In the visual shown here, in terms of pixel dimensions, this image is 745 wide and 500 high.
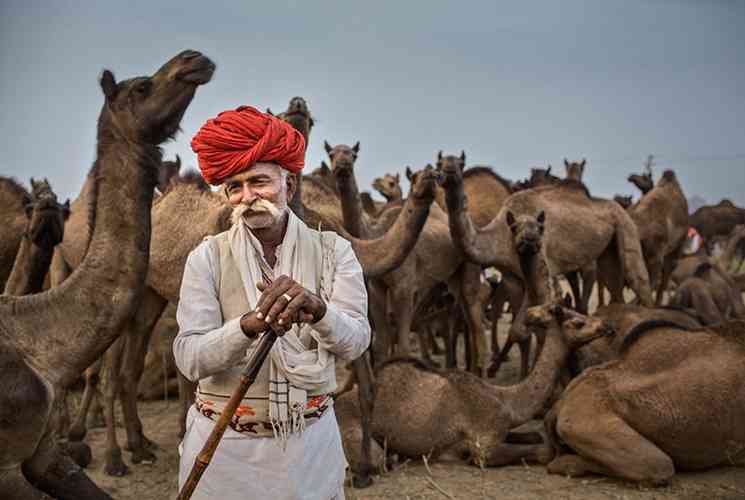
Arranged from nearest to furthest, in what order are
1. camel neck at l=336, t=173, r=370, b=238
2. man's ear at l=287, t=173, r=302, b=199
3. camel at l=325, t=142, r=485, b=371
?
man's ear at l=287, t=173, r=302, b=199
camel neck at l=336, t=173, r=370, b=238
camel at l=325, t=142, r=485, b=371

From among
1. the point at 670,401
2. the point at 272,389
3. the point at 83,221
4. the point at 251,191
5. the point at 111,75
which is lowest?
the point at 670,401

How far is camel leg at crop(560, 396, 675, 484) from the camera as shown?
205 inches

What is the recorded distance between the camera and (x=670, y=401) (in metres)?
5.32

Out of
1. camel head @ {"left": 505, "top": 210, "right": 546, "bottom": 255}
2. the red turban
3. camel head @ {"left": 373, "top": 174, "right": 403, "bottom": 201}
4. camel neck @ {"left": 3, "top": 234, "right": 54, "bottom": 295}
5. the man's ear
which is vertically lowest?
camel neck @ {"left": 3, "top": 234, "right": 54, "bottom": 295}

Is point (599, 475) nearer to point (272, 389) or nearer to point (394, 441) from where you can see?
point (394, 441)

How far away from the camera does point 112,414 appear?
6156 mm

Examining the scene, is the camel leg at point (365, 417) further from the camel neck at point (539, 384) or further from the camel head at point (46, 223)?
the camel head at point (46, 223)

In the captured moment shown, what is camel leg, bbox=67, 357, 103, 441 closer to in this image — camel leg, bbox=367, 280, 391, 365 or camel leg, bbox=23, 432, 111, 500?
camel leg, bbox=23, 432, 111, 500

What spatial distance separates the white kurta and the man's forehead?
0.28 meters

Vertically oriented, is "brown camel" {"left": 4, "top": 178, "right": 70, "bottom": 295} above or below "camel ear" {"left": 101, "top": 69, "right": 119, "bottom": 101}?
below

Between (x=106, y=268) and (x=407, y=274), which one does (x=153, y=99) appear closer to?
(x=106, y=268)

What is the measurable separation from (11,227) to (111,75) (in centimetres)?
464

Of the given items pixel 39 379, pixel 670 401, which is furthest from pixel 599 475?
pixel 39 379

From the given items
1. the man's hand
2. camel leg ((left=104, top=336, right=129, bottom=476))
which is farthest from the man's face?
camel leg ((left=104, top=336, right=129, bottom=476))
